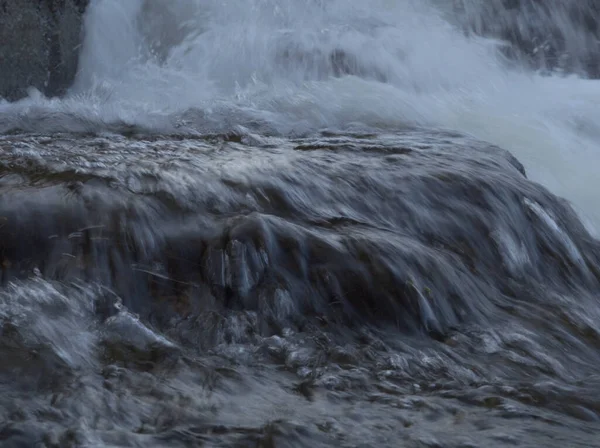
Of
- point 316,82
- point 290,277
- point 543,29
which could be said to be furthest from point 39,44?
point 543,29

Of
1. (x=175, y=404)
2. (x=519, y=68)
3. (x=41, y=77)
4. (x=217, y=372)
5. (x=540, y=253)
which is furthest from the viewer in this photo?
(x=519, y=68)

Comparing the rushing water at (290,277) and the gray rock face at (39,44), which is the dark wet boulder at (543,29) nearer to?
the rushing water at (290,277)

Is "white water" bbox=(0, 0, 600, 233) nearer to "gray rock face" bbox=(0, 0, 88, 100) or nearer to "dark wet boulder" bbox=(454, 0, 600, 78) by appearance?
"gray rock face" bbox=(0, 0, 88, 100)

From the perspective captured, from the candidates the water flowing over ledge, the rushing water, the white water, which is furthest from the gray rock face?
the water flowing over ledge

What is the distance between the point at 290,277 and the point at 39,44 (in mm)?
4347

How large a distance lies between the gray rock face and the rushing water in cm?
54

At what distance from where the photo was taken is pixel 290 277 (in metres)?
3.08

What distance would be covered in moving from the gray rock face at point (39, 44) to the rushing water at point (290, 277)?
54 centimetres

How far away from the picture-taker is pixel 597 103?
7.23 metres

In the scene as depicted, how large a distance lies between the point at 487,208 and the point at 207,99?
2571mm

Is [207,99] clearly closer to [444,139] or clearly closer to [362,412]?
[444,139]

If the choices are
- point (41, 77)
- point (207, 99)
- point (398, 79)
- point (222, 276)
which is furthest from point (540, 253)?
point (41, 77)

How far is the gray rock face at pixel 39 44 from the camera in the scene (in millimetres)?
6410

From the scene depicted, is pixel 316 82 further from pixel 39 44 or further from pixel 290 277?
pixel 290 277
